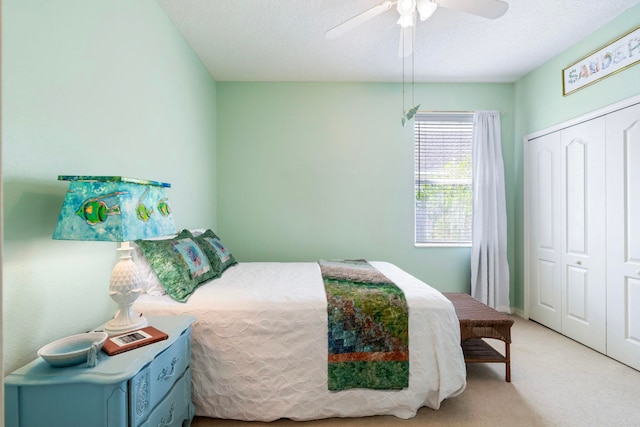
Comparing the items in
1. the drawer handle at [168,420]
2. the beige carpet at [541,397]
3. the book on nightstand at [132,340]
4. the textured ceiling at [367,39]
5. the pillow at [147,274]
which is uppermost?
the textured ceiling at [367,39]

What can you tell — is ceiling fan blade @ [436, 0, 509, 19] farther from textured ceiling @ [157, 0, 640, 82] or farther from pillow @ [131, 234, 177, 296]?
pillow @ [131, 234, 177, 296]

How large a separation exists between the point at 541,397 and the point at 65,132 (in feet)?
10.1

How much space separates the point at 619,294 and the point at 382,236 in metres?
2.04

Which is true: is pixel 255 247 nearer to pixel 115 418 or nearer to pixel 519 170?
pixel 115 418

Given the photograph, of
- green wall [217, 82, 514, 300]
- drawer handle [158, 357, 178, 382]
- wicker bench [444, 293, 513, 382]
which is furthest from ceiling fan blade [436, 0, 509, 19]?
drawer handle [158, 357, 178, 382]

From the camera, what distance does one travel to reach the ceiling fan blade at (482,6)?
175 cm

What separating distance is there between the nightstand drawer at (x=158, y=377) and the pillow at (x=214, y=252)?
0.82 metres

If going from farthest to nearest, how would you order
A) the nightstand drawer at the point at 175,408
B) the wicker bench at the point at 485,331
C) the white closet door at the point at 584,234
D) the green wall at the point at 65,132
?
the white closet door at the point at 584,234
the wicker bench at the point at 485,331
the nightstand drawer at the point at 175,408
the green wall at the point at 65,132

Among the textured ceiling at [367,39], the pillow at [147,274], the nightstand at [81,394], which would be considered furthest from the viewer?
the textured ceiling at [367,39]

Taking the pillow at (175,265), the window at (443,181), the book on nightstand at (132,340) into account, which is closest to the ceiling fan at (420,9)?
the window at (443,181)

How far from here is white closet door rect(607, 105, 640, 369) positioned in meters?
2.34

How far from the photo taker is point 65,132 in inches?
55.6

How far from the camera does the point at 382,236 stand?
360cm

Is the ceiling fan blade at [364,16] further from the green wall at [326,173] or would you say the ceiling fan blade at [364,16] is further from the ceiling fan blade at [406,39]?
the green wall at [326,173]
